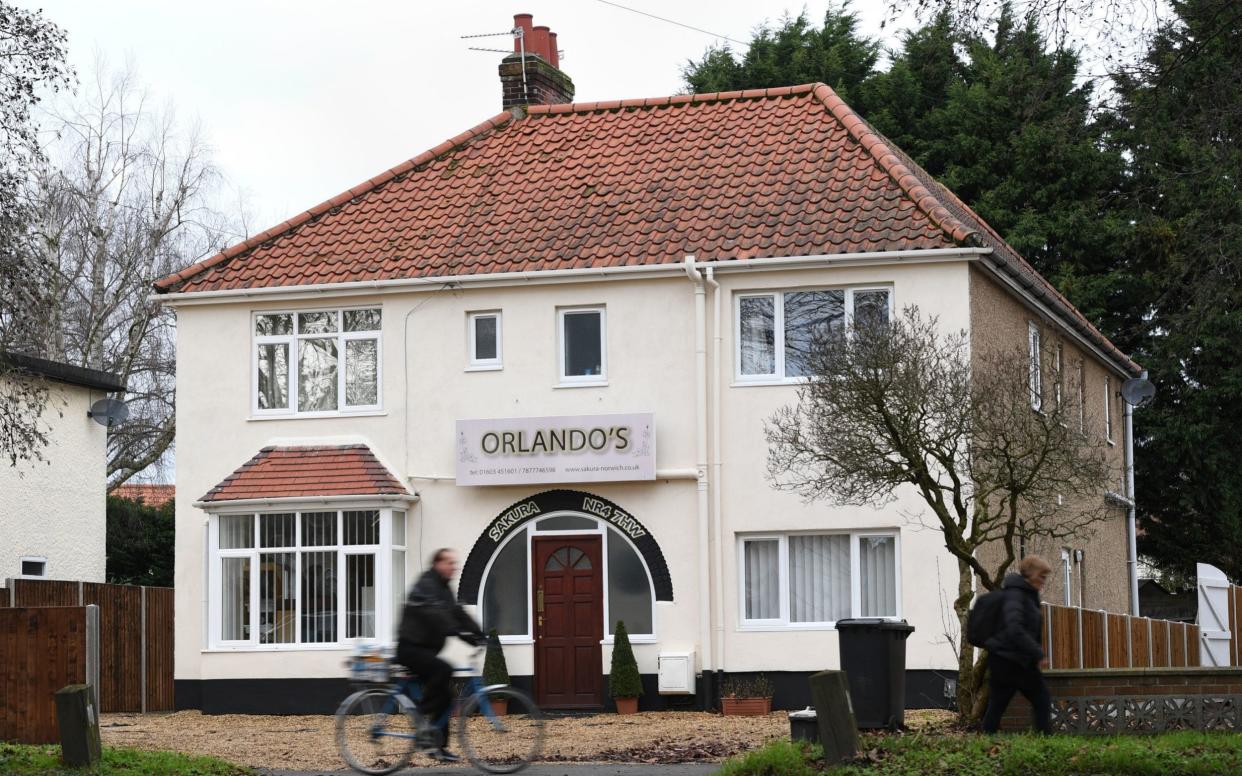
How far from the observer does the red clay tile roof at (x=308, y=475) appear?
2538 centimetres

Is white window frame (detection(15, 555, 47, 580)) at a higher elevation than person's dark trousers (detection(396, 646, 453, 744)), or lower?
higher

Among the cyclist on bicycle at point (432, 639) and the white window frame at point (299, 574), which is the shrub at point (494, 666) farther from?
the cyclist on bicycle at point (432, 639)

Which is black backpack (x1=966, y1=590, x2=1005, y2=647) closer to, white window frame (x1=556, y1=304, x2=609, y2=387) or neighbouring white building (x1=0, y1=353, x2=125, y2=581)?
white window frame (x1=556, y1=304, x2=609, y2=387)

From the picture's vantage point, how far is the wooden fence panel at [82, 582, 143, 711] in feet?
88.1

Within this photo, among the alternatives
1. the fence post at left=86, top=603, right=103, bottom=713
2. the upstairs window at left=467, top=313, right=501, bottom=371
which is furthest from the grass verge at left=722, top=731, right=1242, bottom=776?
the upstairs window at left=467, top=313, right=501, bottom=371

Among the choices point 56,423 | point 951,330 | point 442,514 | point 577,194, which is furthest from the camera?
point 56,423

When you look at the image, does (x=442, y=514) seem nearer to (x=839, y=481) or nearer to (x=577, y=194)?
(x=577, y=194)

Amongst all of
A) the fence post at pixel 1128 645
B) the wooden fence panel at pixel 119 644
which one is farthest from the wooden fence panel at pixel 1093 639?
the wooden fence panel at pixel 119 644

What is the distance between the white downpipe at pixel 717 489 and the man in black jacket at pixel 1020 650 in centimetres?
941

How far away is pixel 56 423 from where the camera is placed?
29500mm

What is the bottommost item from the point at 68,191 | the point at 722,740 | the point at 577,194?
the point at 722,740

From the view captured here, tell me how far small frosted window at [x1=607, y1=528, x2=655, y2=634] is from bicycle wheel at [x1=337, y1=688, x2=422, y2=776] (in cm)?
1002


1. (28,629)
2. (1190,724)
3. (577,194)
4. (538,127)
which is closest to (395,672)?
(28,629)

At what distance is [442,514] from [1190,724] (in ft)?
41.4
